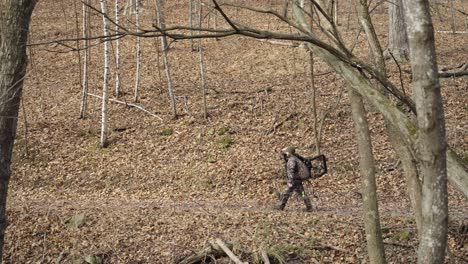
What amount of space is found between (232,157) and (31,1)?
1077cm

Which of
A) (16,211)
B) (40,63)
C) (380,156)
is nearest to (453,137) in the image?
(380,156)

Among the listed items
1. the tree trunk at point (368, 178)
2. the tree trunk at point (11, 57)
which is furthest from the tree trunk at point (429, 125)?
the tree trunk at point (11, 57)

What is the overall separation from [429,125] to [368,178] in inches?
143

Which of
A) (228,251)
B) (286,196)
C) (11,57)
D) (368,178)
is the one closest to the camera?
(11,57)

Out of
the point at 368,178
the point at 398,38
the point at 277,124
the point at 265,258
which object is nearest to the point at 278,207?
the point at 265,258

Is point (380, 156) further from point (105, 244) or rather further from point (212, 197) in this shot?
point (105, 244)

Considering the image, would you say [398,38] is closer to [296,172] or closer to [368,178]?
[296,172]

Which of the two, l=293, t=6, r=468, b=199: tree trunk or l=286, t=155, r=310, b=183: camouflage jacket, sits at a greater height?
l=293, t=6, r=468, b=199: tree trunk

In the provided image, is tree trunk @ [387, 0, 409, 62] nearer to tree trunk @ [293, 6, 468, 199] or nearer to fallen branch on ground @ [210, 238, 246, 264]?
fallen branch on ground @ [210, 238, 246, 264]

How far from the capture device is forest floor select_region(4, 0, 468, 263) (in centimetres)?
1063

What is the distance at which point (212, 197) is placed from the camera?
14.6 meters

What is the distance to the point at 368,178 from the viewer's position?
21.7ft

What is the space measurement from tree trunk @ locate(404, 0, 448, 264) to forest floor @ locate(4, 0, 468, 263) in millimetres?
6212

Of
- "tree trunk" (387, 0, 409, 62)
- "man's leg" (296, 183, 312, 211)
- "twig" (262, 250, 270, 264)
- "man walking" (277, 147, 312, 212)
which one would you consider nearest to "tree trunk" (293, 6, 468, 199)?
"twig" (262, 250, 270, 264)
